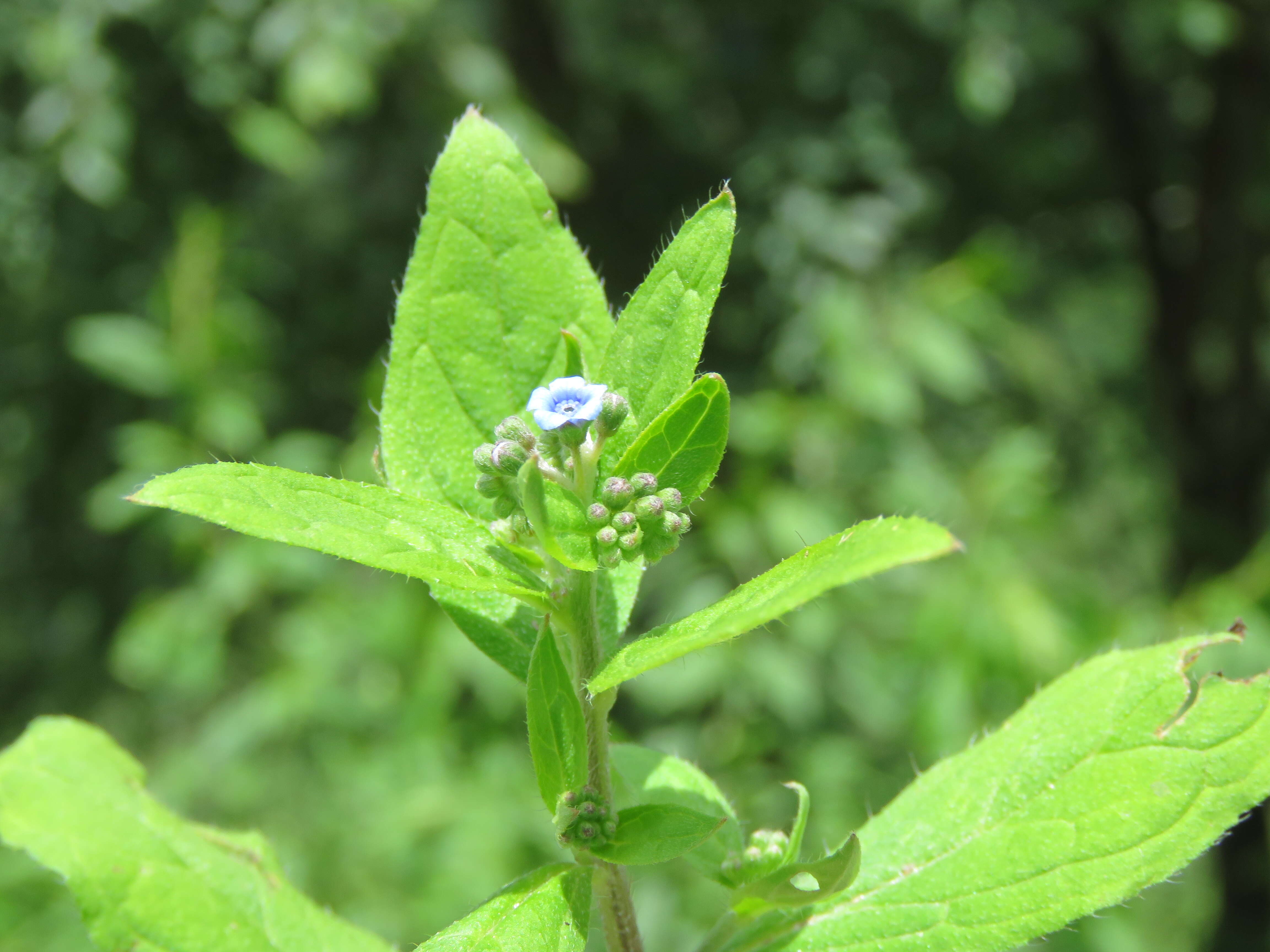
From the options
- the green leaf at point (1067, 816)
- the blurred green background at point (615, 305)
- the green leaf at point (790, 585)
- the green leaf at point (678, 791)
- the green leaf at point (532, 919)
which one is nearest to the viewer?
the green leaf at point (790, 585)

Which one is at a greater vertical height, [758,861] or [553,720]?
[553,720]

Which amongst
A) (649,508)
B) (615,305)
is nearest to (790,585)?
(649,508)

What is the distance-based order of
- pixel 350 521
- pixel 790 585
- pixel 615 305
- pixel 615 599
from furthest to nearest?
1. pixel 615 305
2. pixel 615 599
3. pixel 350 521
4. pixel 790 585

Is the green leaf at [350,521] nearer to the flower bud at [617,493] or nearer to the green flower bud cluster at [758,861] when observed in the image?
the flower bud at [617,493]

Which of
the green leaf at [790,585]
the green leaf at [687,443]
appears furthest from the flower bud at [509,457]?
the green leaf at [790,585]

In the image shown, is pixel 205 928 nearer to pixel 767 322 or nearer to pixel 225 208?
pixel 767 322

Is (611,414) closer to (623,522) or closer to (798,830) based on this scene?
(623,522)

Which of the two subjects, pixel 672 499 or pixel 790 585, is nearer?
pixel 790 585
